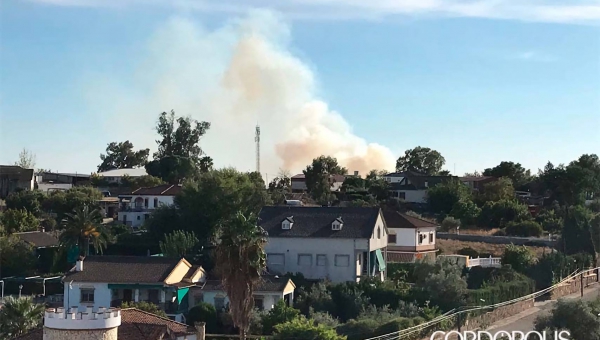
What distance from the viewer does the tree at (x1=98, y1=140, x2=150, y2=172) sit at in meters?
120

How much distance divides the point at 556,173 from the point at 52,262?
4966 centimetres

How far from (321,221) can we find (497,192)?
37848 millimetres

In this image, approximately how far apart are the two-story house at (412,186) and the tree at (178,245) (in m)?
36.3

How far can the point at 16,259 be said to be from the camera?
57.8 m

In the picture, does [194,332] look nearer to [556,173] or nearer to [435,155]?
[556,173]

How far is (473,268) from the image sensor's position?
166 feet

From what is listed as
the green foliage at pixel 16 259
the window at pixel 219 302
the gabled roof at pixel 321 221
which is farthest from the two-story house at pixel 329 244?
the green foliage at pixel 16 259

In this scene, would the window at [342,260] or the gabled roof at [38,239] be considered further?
the gabled roof at [38,239]

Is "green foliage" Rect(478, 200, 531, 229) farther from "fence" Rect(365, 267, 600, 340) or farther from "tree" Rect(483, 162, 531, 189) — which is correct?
"tree" Rect(483, 162, 531, 189)

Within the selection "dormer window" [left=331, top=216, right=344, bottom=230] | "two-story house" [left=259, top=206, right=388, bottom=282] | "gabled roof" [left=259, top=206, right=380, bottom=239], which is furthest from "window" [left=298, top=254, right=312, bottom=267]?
"dormer window" [left=331, top=216, right=344, bottom=230]

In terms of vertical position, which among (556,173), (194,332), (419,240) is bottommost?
(194,332)

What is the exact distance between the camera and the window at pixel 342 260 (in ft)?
163

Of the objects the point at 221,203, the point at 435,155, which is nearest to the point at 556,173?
the point at 435,155

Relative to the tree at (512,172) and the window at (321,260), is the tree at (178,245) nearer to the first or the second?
the window at (321,260)
